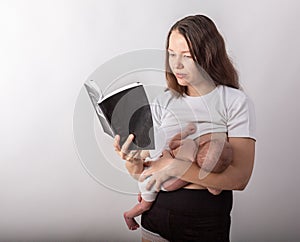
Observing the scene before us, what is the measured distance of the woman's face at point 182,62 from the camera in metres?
1.43

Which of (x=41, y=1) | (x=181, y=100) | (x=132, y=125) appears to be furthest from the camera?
(x=41, y=1)

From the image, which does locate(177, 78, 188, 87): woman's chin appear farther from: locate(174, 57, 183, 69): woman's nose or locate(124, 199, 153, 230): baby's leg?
locate(124, 199, 153, 230): baby's leg

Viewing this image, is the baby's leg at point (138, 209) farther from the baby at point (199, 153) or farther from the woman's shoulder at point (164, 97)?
the woman's shoulder at point (164, 97)

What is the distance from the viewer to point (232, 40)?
202 cm

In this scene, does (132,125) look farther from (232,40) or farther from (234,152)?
(232,40)

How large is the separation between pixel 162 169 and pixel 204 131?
0.16 m

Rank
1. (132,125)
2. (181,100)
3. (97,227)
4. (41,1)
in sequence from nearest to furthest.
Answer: (132,125) < (181,100) < (41,1) < (97,227)

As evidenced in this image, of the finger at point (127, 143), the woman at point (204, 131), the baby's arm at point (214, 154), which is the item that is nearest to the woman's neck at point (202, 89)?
the woman at point (204, 131)

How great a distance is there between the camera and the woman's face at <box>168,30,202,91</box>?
1.43 metres

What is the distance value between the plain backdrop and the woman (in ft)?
1.70

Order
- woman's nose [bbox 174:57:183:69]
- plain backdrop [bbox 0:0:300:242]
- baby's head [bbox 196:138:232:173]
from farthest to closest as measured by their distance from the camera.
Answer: plain backdrop [bbox 0:0:300:242] → woman's nose [bbox 174:57:183:69] → baby's head [bbox 196:138:232:173]

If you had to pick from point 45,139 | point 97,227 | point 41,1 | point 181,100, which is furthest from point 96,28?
point 97,227

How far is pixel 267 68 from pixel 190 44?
726 mm

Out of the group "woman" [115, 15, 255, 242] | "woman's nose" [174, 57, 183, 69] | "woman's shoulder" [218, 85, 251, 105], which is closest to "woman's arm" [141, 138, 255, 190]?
"woman" [115, 15, 255, 242]
